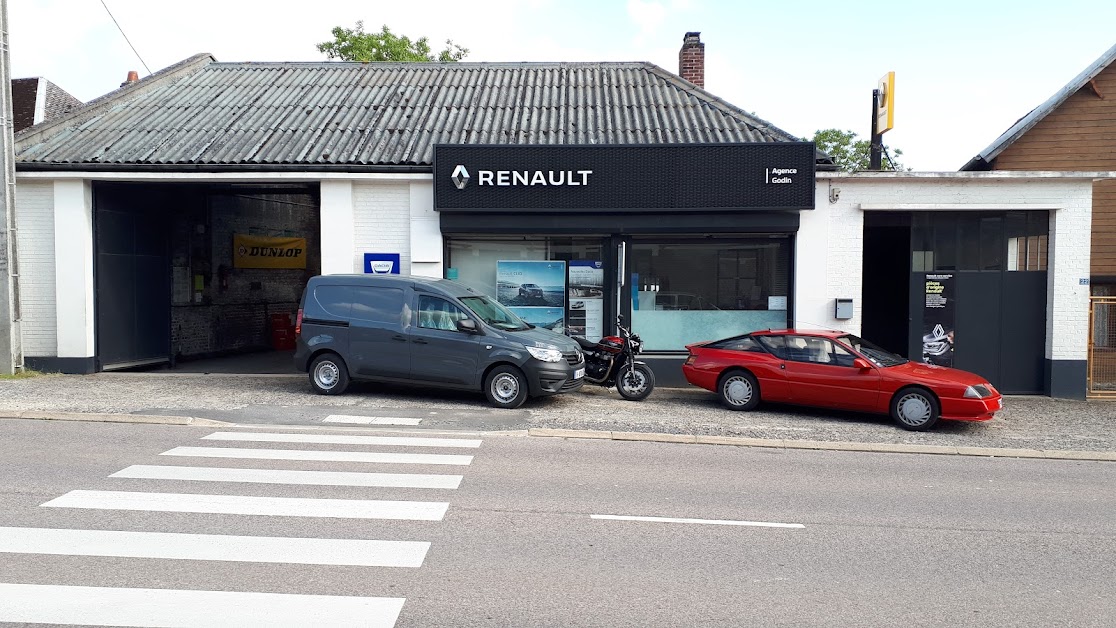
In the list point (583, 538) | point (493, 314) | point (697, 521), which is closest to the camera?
point (583, 538)

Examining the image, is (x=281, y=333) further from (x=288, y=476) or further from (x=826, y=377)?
(x=826, y=377)

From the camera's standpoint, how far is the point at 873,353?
11969 millimetres

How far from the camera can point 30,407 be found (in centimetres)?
1112

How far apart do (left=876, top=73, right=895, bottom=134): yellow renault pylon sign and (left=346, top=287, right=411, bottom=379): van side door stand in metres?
10.2

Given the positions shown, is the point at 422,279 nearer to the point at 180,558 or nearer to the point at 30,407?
the point at 30,407

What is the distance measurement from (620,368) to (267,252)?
12.7 m

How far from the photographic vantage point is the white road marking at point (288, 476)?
7414mm

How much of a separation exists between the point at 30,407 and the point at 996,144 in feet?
60.7

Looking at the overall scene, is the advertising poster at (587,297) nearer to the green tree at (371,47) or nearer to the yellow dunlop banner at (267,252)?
the yellow dunlop banner at (267,252)

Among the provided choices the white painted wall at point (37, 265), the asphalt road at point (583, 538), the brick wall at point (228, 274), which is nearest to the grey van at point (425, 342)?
the asphalt road at point (583, 538)

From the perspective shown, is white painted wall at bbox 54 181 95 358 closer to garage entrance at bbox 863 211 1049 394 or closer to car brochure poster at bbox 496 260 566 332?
car brochure poster at bbox 496 260 566 332

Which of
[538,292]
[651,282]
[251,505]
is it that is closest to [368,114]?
[538,292]

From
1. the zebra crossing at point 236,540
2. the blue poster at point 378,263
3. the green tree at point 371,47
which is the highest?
the green tree at point 371,47

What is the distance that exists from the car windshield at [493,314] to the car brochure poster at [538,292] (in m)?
2.04
